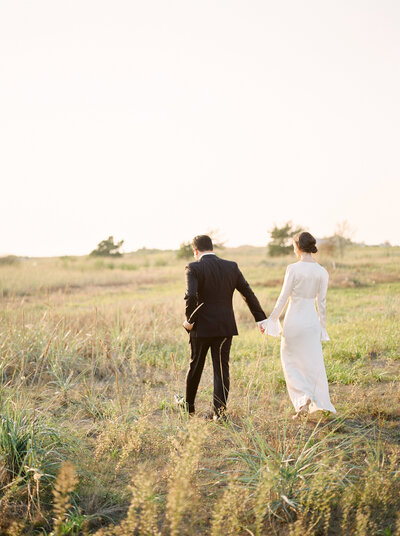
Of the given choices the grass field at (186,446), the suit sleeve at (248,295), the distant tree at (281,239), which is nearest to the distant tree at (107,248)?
the distant tree at (281,239)

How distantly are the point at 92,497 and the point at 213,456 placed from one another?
123cm

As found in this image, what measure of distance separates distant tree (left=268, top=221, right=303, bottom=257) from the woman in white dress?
127 feet

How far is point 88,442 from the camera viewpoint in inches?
185

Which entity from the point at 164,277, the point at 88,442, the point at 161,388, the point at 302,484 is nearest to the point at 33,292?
the point at 164,277

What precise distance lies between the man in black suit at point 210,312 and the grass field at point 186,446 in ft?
1.18

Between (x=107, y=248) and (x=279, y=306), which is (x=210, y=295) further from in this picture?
(x=107, y=248)

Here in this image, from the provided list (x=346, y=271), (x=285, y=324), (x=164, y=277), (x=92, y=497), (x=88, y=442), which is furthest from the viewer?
(x=164, y=277)

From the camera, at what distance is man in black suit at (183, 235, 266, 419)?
504 centimetres

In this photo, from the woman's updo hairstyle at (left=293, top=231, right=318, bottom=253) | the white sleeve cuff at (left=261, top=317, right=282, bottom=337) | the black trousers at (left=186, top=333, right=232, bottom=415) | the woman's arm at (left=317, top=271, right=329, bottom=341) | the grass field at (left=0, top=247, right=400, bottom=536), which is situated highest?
the woman's updo hairstyle at (left=293, top=231, right=318, bottom=253)

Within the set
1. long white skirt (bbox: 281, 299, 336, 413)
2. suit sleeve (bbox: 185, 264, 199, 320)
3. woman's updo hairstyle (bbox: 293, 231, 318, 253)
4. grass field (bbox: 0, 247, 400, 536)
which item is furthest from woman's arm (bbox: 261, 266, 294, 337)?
suit sleeve (bbox: 185, 264, 199, 320)

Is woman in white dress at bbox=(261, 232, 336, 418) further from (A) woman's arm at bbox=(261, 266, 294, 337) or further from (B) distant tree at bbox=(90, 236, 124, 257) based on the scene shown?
(B) distant tree at bbox=(90, 236, 124, 257)

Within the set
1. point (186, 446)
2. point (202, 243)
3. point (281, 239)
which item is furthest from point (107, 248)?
point (186, 446)

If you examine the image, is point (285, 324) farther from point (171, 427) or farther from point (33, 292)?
point (33, 292)

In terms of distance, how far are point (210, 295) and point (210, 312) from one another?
19 centimetres
